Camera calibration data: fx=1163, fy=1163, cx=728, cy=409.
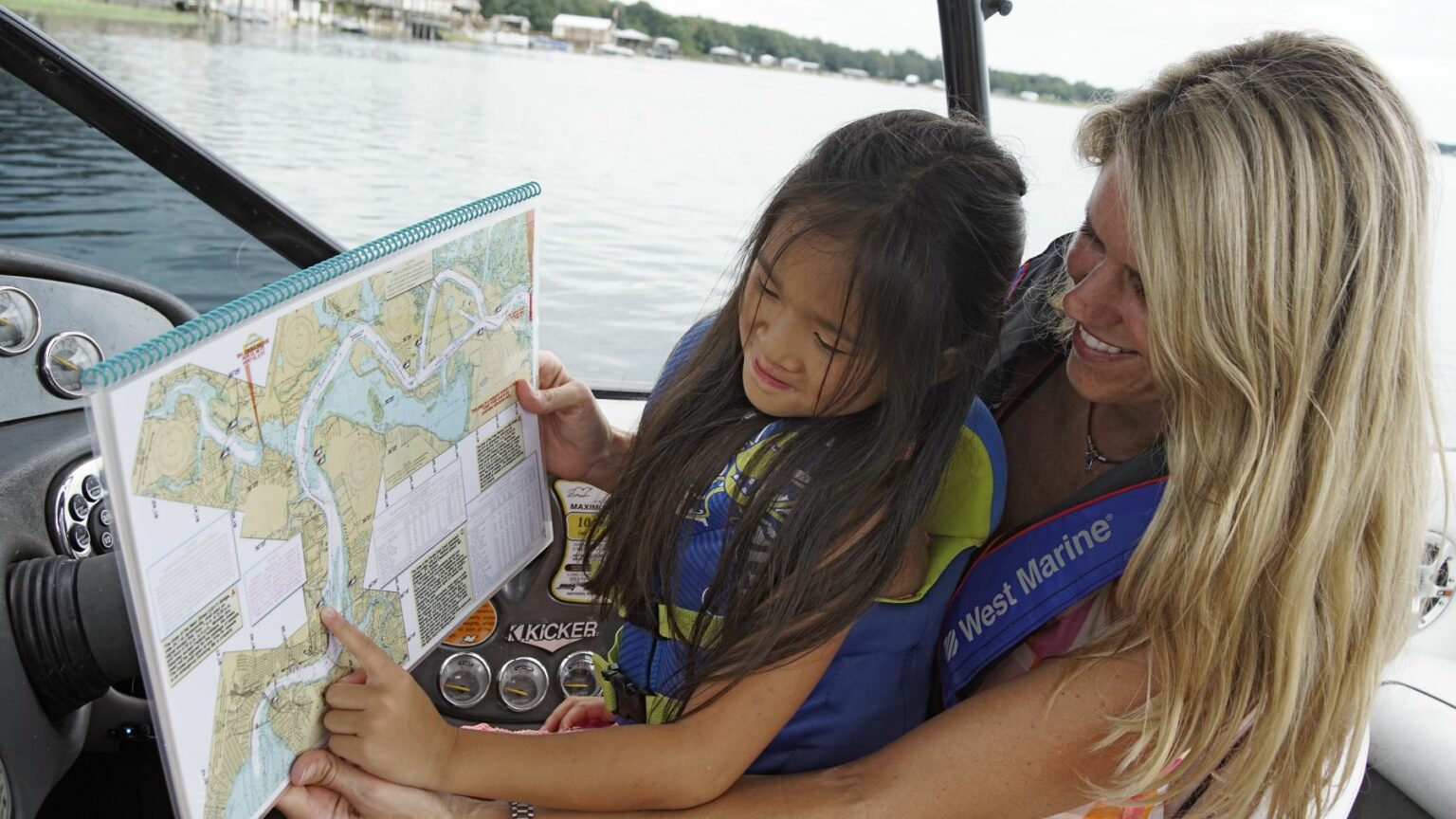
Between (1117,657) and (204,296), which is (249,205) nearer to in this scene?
(204,296)

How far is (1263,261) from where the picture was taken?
1.08m

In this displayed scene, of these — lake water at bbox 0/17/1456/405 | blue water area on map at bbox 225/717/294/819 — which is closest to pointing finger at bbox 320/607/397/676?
blue water area on map at bbox 225/717/294/819

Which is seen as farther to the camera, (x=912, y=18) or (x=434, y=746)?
(x=912, y=18)

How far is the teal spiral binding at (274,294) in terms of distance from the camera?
2.55 ft

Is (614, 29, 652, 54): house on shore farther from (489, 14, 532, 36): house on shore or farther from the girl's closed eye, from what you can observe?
the girl's closed eye

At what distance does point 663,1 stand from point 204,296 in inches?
39.4

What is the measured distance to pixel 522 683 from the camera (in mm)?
1907

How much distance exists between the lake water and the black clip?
2.53 ft

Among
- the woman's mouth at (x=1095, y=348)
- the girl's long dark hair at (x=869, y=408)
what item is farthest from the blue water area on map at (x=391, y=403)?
the woman's mouth at (x=1095, y=348)

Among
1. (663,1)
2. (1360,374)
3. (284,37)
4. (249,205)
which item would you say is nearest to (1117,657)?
(1360,374)

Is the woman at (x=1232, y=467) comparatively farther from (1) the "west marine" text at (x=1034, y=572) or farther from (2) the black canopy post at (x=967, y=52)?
(2) the black canopy post at (x=967, y=52)

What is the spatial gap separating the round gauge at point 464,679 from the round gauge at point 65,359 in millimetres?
692

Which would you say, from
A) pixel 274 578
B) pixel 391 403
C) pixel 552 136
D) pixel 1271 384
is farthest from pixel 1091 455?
pixel 552 136

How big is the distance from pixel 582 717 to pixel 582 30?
1.42 metres
